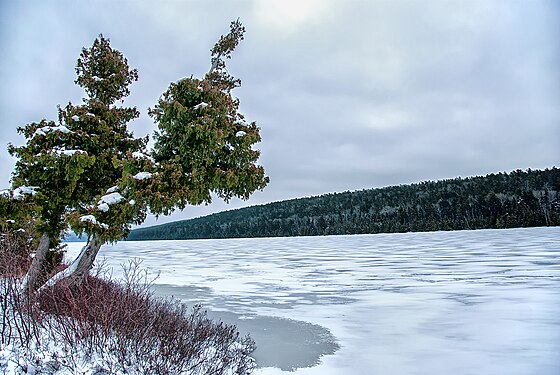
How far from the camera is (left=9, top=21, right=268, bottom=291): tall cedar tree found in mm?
10508

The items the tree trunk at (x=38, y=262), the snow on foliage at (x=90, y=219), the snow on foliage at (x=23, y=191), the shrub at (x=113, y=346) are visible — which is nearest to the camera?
the shrub at (x=113, y=346)

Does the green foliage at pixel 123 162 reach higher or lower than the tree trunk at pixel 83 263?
higher

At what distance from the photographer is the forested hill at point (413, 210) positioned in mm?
100562

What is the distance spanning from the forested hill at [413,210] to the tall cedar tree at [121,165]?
319 ft

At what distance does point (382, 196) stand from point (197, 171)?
13887 centimetres

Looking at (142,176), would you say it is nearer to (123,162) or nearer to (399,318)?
(123,162)

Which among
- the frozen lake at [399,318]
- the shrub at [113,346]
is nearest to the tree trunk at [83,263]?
the shrub at [113,346]

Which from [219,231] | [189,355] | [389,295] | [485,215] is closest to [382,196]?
[485,215]

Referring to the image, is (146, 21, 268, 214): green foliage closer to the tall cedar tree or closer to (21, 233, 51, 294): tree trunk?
the tall cedar tree

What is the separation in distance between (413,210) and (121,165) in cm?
11783

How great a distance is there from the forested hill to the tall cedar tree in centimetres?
9721

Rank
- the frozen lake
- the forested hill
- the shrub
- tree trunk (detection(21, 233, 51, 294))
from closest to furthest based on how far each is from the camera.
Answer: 1. the shrub
2. the frozen lake
3. tree trunk (detection(21, 233, 51, 294))
4. the forested hill

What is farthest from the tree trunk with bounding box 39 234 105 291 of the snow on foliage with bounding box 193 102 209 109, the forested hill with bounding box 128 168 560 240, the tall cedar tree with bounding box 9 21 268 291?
the forested hill with bounding box 128 168 560 240

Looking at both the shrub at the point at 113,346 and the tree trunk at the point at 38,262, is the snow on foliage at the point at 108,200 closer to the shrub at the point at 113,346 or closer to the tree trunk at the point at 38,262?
the shrub at the point at 113,346
